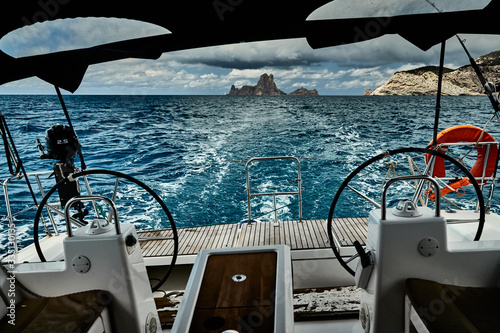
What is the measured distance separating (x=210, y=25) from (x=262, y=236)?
5.41ft

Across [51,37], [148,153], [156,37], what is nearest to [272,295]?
[156,37]

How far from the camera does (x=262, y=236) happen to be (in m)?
2.57

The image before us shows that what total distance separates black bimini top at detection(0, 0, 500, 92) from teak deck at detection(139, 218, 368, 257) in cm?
138

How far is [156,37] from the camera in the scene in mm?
1527

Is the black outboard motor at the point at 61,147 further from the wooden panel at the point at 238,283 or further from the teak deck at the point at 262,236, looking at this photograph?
the wooden panel at the point at 238,283

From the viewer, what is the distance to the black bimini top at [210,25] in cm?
141

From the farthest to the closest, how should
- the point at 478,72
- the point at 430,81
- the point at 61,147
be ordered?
1. the point at 430,81
2. the point at 61,147
3. the point at 478,72

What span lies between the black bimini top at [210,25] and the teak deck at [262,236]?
1.38 metres

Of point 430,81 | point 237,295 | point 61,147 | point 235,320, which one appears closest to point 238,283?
point 237,295

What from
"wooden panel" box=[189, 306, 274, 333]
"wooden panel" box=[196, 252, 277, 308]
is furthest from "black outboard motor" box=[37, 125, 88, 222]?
"wooden panel" box=[189, 306, 274, 333]

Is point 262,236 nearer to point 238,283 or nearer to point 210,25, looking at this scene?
point 238,283

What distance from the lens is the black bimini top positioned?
4.62ft

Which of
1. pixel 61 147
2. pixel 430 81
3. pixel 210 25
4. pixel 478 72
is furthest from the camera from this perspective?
pixel 430 81

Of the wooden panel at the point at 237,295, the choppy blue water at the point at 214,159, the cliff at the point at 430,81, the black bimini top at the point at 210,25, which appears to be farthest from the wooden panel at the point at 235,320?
the choppy blue water at the point at 214,159
